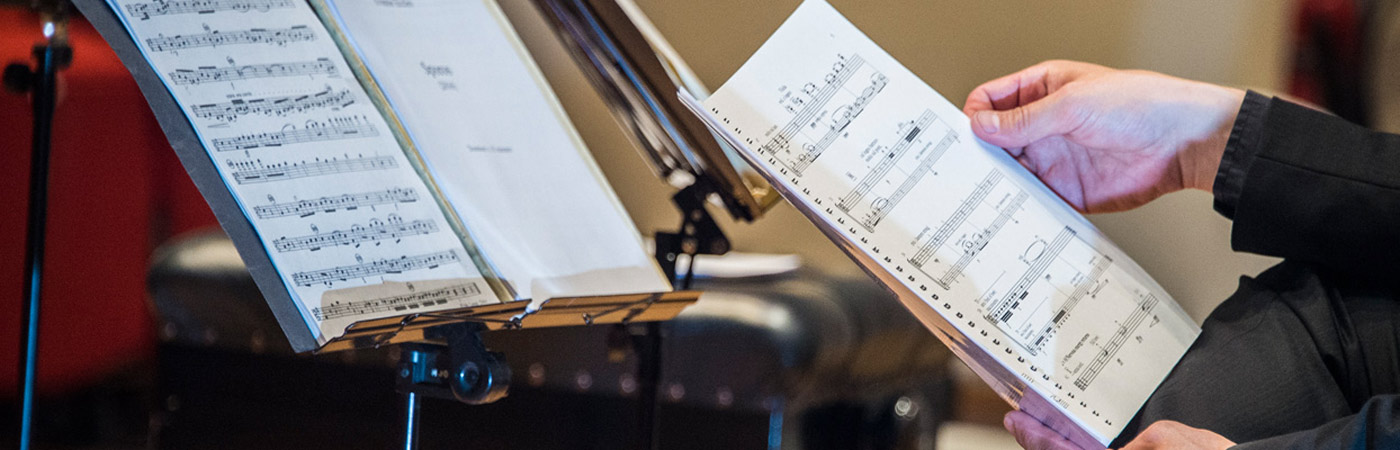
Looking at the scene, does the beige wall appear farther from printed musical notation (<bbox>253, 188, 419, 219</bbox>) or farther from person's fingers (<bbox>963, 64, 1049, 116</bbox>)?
printed musical notation (<bbox>253, 188, 419, 219</bbox>)

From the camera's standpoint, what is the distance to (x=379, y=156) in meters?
1.03

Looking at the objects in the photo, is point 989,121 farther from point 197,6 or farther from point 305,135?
point 197,6

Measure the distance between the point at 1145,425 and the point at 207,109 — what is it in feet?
2.93

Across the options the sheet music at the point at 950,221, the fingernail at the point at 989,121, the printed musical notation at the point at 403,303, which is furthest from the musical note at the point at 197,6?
the fingernail at the point at 989,121

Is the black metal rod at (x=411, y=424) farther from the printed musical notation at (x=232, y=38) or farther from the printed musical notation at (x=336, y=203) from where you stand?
the printed musical notation at (x=232, y=38)

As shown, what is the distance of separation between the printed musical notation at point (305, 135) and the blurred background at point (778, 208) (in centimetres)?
119

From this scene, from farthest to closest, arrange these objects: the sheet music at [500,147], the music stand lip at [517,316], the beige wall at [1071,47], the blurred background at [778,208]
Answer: the beige wall at [1071,47]
the blurred background at [778,208]
the sheet music at [500,147]
the music stand lip at [517,316]

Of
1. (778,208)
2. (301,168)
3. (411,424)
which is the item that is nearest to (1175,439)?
(411,424)


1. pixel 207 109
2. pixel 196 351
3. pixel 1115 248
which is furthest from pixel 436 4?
pixel 196 351

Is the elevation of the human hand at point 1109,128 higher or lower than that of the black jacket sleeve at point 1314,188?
higher

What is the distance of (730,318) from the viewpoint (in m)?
1.68

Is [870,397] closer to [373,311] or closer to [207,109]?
[373,311]

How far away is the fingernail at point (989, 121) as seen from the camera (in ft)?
3.25

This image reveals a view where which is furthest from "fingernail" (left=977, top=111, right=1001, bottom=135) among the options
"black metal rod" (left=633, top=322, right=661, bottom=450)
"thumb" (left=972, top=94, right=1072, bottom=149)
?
"black metal rod" (left=633, top=322, right=661, bottom=450)
